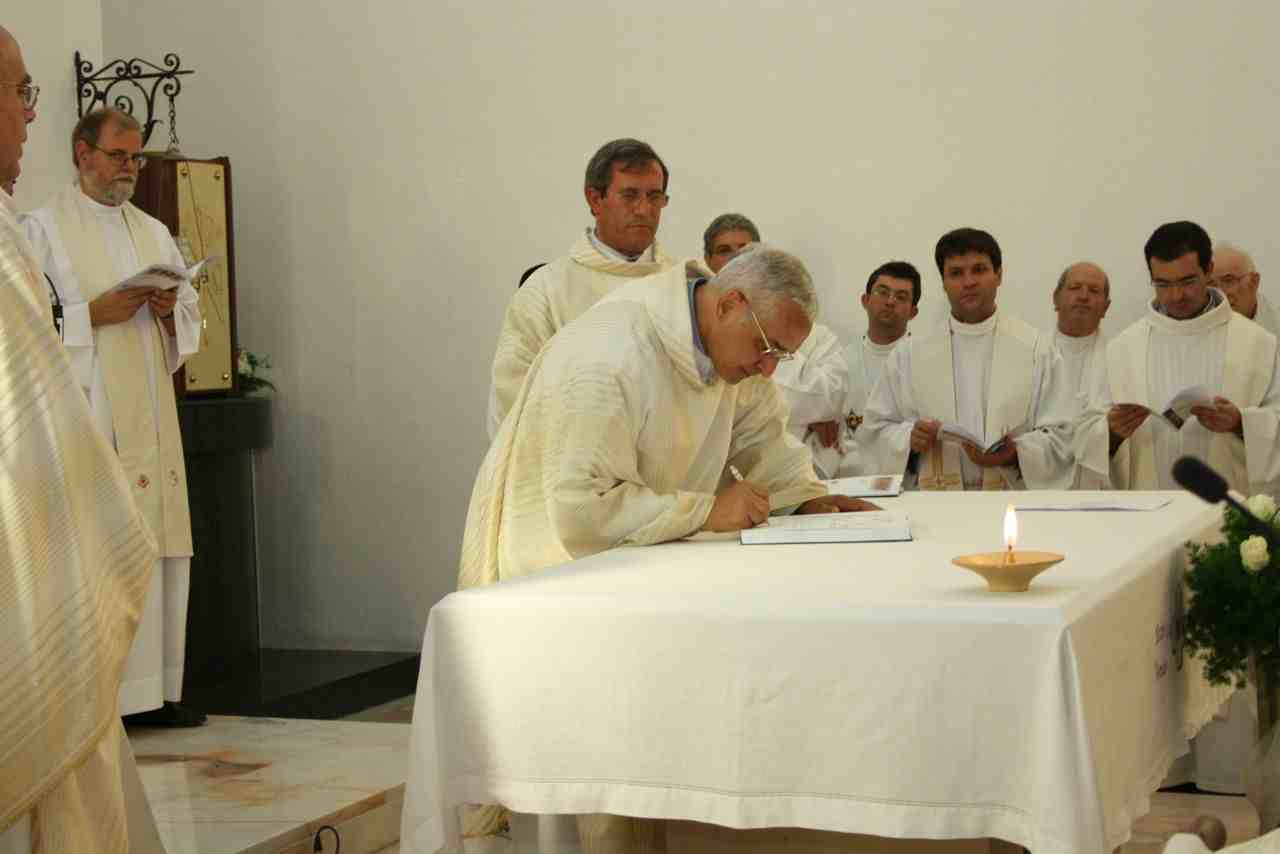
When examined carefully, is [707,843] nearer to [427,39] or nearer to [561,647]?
[561,647]

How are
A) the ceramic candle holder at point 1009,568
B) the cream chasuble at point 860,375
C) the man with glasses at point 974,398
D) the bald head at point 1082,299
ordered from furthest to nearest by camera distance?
1. the cream chasuble at point 860,375
2. the bald head at point 1082,299
3. the man with glasses at point 974,398
4. the ceramic candle holder at point 1009,568

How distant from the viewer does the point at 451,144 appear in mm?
9609

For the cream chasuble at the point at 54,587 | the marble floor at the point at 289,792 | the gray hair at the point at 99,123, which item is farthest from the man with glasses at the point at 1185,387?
the cream chasuble at the point at 54,587

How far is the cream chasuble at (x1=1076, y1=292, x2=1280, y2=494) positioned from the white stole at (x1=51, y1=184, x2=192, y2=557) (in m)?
3.67

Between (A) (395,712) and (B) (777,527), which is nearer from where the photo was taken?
(B) (777,527)

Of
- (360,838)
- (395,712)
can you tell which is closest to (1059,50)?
(395,712)

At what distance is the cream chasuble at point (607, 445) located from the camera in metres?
3.97

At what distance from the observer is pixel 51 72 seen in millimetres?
8531

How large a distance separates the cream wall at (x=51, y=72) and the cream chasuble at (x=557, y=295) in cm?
321

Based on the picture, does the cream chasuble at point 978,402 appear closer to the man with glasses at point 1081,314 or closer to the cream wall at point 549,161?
the man with glasses at point 1081,314

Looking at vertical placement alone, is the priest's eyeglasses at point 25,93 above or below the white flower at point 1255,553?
above

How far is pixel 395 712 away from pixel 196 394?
2093 mm

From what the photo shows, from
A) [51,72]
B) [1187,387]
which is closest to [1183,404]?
[1187,387]

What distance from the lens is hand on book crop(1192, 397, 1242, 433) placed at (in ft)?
21.8
